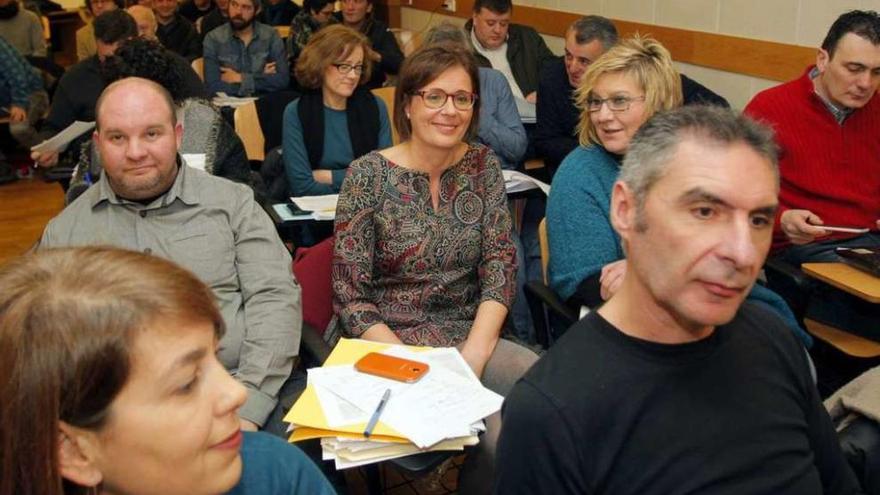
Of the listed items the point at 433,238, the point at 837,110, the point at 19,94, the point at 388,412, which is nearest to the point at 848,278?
the point at 837,110

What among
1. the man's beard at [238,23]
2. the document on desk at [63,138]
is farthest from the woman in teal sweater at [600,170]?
the man's beard at [238,23]

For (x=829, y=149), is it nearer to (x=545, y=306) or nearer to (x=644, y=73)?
(x=644, y=73)

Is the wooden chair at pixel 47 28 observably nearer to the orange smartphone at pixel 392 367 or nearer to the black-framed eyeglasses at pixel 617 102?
the black-framed eyeglasses at pixel 617 102

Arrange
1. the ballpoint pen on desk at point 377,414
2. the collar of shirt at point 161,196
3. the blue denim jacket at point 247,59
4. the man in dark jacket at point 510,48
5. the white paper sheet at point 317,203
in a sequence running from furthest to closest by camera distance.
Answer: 1. the blue denim jacket at point 247,59
2. the man in dark jacket at point 510,48
3. the white paper sheet at point 317,203
4. the collar of shirt at point 161,196
5. the ballpoint pen on desk at point 377,414

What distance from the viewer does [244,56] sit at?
5715mm

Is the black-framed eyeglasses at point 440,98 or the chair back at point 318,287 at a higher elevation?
the black-framed eyeglasses at point 440,98

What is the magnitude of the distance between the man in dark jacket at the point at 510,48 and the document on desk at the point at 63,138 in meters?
2.37

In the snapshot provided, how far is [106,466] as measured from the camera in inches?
37.4

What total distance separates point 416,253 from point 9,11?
6.14 metres

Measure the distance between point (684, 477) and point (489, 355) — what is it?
103cm

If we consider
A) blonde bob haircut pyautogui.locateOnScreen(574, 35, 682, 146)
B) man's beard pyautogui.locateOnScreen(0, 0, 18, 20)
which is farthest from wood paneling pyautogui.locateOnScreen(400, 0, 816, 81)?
man's beard pyautogui.locateOnScreen(0, 0, 18, 20)

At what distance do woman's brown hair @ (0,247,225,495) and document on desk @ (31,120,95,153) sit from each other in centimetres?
259

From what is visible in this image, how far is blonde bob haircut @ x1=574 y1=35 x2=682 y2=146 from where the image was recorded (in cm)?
229

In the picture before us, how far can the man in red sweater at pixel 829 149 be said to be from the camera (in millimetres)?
2840
